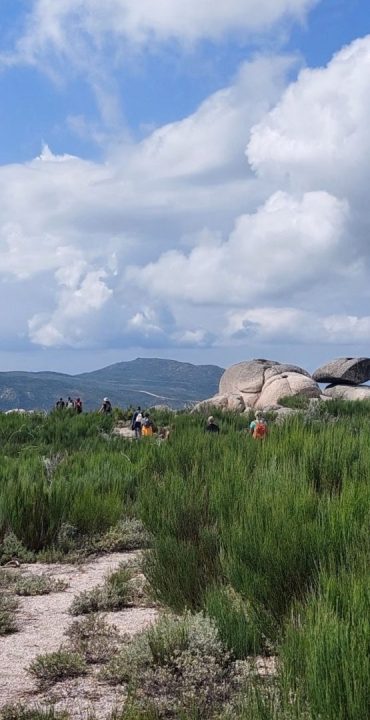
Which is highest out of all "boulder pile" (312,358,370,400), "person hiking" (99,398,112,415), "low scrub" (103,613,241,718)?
"boulder pile" (312,358,370,400)

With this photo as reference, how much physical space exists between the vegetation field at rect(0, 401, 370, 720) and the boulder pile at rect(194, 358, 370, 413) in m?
24.9

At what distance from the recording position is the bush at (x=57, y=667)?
15.6 feet

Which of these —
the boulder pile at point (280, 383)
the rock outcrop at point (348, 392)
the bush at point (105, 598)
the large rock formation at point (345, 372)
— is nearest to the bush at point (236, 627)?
the bush at point (105, 598)

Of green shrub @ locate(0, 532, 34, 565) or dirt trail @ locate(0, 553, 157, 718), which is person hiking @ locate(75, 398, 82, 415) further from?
dirt trail @ locate(0, 553, 157, 718)

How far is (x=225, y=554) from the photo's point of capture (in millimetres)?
6082

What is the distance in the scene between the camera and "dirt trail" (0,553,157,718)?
14.3 ft

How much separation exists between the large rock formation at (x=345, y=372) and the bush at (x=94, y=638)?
120ft

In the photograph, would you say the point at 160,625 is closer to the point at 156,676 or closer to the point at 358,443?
the point at 156,676

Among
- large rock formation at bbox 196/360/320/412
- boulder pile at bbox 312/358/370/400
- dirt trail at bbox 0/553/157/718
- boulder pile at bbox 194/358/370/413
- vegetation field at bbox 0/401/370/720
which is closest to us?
vegetation field at bbox 0/401/370/720

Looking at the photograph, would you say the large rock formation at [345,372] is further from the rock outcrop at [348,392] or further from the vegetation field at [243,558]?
the vegetation field at [243,558]

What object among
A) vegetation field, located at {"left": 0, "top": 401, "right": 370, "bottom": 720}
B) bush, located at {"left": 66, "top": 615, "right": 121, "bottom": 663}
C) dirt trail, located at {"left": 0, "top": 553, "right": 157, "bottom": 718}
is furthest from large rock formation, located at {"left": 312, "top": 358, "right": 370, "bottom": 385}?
bush, located at {"left": 66, "top": 615, "right": 121, "bottom": 663}

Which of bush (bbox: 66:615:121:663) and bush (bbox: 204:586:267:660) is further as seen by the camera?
bush (bbox: 66:615:121:663)

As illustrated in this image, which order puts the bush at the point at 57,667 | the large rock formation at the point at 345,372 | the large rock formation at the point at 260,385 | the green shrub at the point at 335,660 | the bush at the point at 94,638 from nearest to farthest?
the green shrub at the point at 335,660
the bush at the point at 57,667
the bush at the point at 94,638
the large rock formation at the point at 260,385
the large rock formation at the point at 345,372

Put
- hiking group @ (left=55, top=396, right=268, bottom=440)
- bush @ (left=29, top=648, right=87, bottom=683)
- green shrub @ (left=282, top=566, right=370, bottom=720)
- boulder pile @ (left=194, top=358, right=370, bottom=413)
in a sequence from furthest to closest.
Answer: boulder pile @ (left=194, top=358, right=370, bottom=413) → hiking group @ (left=55, top=396, right=268, bottom=440) → bush @ (left=29, top=648, right=87, bottom=683) → green shrub @ (left=282, top=566, right=370, bottom=720)
